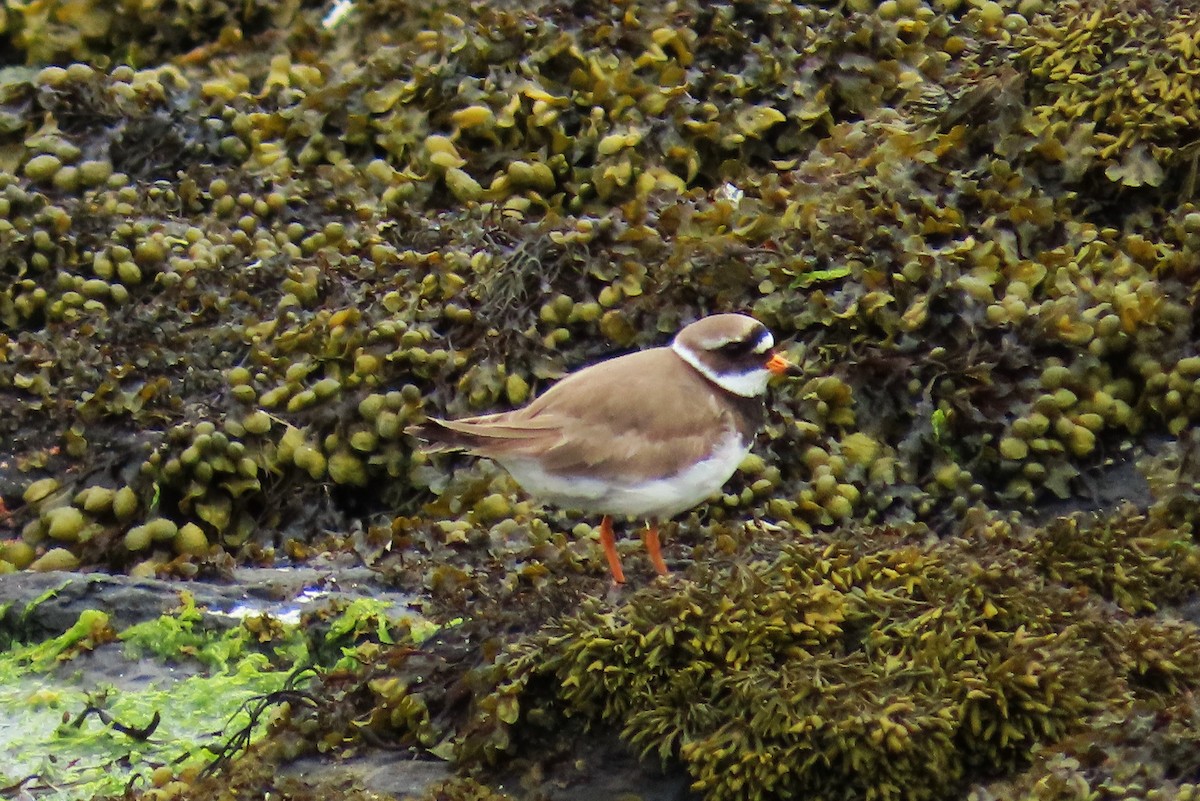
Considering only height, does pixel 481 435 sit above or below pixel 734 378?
above

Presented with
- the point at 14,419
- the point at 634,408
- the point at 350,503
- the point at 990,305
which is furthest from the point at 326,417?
the point at 990,305

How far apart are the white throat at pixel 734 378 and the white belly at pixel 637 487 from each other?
0.90ft

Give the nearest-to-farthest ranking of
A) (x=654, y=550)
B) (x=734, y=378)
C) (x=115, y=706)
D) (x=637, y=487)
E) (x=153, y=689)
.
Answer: (x=637, y=487) → (x=654, y=550) → (x=734, y=378) → (x=115, y=706) → (x=153, y=689)

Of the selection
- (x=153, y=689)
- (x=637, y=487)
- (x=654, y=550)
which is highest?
(x=637, y=487)

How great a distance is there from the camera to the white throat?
19.3 feet

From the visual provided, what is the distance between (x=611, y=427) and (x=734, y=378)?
26.0 inches

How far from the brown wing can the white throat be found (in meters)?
0.15

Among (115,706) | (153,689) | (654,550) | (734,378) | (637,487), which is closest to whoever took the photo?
(637,487)

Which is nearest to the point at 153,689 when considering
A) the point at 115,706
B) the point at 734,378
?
the point at 115,706

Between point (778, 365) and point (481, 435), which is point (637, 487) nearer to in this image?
point (481, 435)

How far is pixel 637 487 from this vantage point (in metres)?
5.48

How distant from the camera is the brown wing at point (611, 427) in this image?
5.48 metres

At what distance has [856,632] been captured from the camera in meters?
5.06

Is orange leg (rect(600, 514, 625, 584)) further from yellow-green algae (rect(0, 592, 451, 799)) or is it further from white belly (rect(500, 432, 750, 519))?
yellow-green algae (rect(0, 592, 451, 799))
